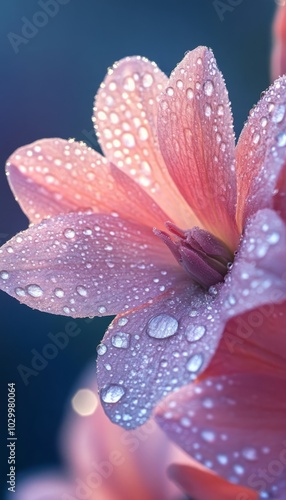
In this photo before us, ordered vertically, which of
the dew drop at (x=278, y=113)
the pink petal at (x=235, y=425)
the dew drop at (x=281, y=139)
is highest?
the dew drop at (x=278, y=113)

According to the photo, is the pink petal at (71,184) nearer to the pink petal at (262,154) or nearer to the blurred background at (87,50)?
the pink petal at (262,154)

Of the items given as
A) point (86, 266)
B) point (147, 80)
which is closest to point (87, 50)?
point (147, 80)

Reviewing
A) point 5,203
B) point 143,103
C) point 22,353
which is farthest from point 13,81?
point 143,103

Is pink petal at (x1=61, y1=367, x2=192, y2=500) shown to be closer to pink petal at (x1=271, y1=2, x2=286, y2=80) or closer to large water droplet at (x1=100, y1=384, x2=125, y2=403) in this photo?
large water droplet at (x1=100, y1=384, x2=125, y2=403)

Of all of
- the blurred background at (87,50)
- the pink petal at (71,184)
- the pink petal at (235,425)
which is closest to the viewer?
the pink petal at (235,425)

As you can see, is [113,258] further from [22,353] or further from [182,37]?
[182,37]

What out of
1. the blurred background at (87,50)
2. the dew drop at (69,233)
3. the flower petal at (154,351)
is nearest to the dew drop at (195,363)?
the flower petal at (154,351)
